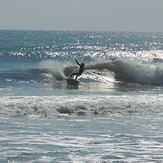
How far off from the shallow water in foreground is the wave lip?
1034 millimetres

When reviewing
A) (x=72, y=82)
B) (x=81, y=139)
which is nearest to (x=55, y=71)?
(x=72, y=82)

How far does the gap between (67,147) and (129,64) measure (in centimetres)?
2601

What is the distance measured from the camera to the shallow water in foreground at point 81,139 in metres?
10.9

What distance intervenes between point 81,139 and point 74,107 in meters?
5.17

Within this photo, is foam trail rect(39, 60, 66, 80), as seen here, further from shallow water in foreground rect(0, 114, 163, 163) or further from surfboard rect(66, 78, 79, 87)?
shallow water in foreground rect(0, 114, 163, 163)

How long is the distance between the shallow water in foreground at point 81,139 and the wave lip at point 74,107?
103 centimetres

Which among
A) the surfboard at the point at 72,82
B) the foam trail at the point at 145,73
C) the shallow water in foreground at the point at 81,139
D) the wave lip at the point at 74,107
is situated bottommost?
the shallow water in foreground at the point at 81,139

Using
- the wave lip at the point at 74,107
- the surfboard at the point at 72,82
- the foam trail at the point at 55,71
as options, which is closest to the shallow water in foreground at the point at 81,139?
the wave lip at the point at 74,107

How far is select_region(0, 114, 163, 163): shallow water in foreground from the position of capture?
10.9 meters

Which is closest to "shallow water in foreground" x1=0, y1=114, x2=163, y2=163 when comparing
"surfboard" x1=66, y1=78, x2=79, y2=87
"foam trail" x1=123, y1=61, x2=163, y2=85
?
"surfboard" x1=66, y1=78, x2=79, y2=87

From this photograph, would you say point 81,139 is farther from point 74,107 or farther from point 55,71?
point 55,71

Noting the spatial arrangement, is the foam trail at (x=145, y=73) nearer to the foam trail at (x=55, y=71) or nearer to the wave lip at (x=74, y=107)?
the foam trail at (x=55, y=71)

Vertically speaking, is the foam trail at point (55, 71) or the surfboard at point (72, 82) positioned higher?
the foam trail at point (55, 71)

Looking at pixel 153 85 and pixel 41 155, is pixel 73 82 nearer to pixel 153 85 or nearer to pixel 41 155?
pixel 153 85
